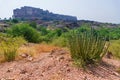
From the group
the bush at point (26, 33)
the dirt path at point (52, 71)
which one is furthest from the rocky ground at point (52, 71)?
the bush at point (26, 33)

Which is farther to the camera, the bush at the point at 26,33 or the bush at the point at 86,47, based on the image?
the bush at the point at 26,33

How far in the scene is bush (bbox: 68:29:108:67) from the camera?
33.5 feet

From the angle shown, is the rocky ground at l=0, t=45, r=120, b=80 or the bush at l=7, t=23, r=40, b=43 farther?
the bush at l=7, t=23, r=40, b=43

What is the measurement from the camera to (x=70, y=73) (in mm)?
8750

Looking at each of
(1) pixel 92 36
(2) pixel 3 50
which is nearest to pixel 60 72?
(1) pixel 92 36

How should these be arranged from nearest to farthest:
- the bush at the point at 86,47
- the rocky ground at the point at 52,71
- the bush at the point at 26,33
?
the rocky ground at the point at 52,71 < the bush at the point at 86,47 < the bush at the point at 26,33

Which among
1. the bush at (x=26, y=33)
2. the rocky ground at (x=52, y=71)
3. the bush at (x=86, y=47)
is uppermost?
the bush at (x=86, y=47)

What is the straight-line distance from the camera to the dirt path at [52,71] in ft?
27.8

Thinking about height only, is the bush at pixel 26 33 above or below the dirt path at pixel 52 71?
below

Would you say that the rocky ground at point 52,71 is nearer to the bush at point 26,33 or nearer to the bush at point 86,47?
the bush at point 86,47

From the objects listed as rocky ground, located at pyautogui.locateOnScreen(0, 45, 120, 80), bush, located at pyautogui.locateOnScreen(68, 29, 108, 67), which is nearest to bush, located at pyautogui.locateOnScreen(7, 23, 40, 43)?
bush, located at pyautogui.locateOnScreen(68, 29, 108, 67)

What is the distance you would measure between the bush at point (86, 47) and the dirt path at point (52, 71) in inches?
12.4

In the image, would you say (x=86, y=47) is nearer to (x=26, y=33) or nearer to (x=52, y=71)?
(x=52, y=71)

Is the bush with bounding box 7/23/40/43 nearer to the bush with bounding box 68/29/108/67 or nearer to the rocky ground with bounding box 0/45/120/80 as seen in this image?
the bush with bounding box 68/29/108/67
